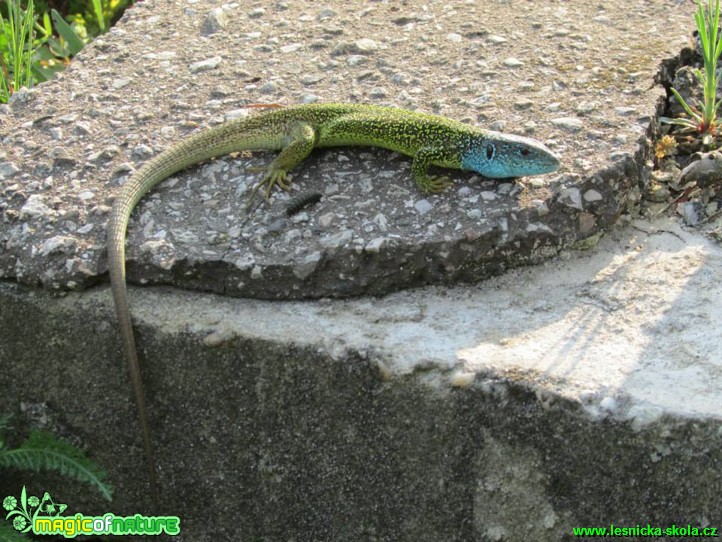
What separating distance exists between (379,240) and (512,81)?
49.6 inches

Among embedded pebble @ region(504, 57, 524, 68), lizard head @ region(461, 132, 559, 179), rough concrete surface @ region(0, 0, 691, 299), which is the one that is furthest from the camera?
embedded pebble @ region(504, 57, 524, 68)

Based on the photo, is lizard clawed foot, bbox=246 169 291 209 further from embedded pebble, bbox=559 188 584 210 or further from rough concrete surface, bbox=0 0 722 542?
embedded pebble, bbox=559 188 584 210

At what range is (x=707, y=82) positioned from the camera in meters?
3.71

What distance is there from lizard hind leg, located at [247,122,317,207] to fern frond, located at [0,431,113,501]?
1.08 metres

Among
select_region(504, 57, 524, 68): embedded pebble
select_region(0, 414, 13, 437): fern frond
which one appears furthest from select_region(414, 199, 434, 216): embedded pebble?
select_region(0, 414, 13, 437): fern frond

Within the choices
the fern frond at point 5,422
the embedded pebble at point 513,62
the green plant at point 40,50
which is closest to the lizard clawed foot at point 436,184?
the embedded pebble at point 513,62

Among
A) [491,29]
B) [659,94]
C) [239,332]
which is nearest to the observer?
[239,332]

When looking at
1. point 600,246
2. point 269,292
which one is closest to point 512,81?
point 600,246

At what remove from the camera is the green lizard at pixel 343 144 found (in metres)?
3.34

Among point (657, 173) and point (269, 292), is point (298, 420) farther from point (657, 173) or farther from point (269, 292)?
point (657, 173)

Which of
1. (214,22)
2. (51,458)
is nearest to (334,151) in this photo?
(214,22)

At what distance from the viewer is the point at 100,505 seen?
3562 millimetres

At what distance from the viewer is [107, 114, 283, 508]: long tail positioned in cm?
304

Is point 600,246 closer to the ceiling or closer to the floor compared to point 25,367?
closer to the ceiling
